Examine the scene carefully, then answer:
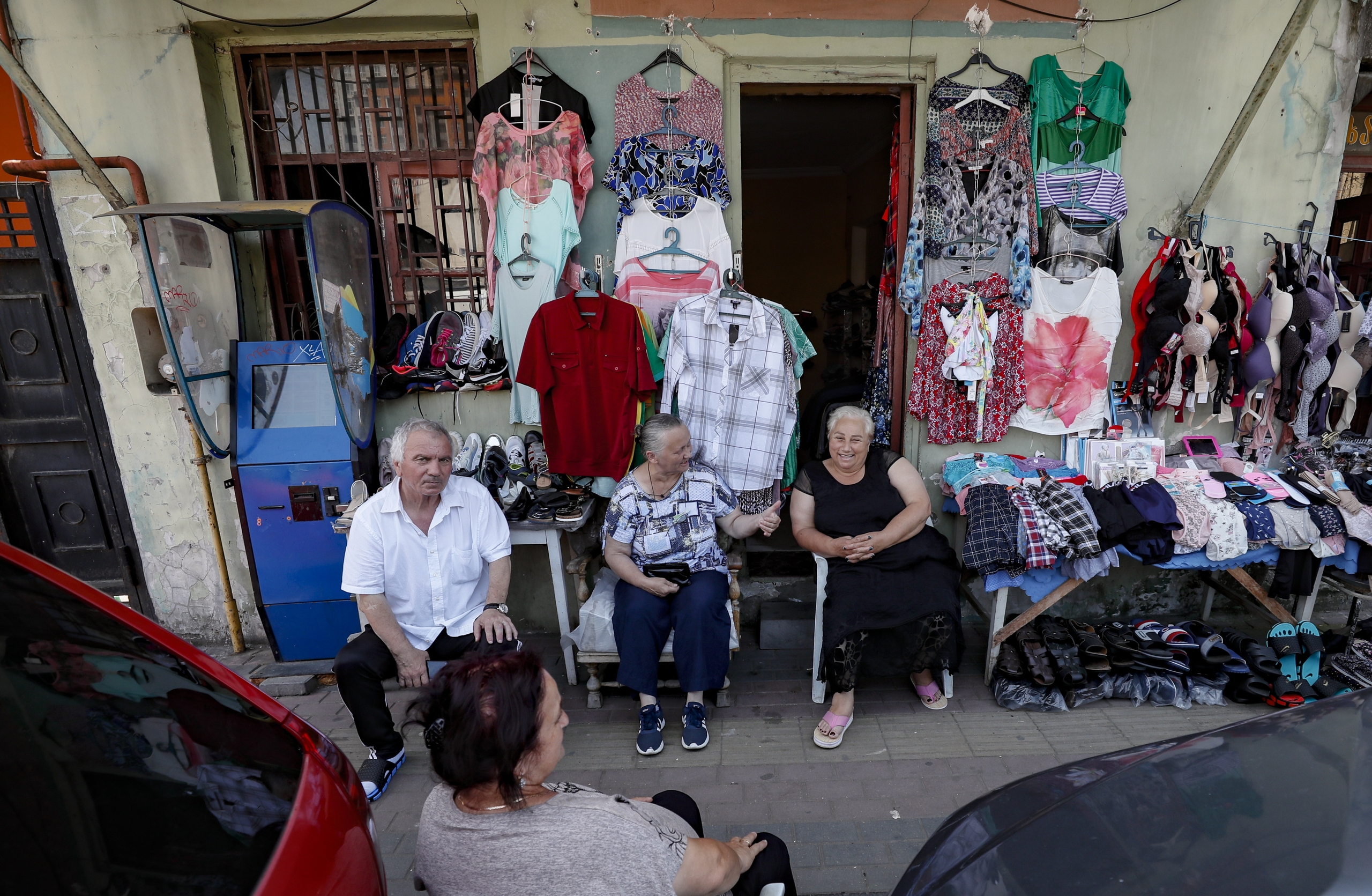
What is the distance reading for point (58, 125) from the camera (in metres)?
3.29

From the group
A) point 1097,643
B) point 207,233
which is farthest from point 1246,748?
point 207,233

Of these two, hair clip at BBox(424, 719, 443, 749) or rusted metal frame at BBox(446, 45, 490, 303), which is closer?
hair clip at BBox(424, 719, 443, 749)

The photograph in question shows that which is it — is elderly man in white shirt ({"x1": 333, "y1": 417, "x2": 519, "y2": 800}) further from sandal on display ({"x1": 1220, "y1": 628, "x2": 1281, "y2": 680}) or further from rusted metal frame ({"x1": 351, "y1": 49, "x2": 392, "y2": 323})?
sandal on display ({"x1": 1220, "y1": 628, "x2": 1281, "y2": 680})

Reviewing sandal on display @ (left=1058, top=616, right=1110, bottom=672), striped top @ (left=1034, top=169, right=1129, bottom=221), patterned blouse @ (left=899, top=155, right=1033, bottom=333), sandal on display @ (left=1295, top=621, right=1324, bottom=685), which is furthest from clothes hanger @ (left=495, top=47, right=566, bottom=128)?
sandal on display @ (left=1295, top=621, right=1324, bottom=685)

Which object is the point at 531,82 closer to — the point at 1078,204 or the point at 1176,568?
the point at 1078,204

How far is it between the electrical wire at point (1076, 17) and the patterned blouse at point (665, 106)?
1.66m

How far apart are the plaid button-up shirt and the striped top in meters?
1.69

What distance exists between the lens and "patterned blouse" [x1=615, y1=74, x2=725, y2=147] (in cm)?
370

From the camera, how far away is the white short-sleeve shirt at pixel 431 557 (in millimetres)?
2951

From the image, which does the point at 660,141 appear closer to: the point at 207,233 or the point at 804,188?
the point at 207,233

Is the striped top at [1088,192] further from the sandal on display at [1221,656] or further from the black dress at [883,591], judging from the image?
the sandal on display at [1221,656]

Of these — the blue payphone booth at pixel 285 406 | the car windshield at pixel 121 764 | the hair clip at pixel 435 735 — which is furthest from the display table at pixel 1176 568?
the blue payphone booth at pixel 285 406

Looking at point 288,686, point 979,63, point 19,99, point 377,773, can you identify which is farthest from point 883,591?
point 19,99

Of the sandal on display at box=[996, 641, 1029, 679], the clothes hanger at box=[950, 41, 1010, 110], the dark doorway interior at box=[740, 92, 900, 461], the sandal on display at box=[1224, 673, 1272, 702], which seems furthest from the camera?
the dark doorway interior at box=[740, 92, 900, 461]
